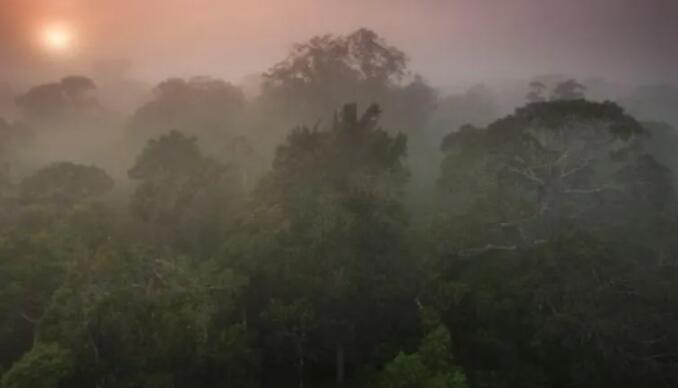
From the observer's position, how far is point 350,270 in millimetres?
24281

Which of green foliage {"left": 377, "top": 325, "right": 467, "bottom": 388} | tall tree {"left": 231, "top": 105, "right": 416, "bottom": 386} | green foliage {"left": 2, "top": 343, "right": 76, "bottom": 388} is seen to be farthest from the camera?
tall tree {"left": 231, "top": 105, "right": 416, "bottom": 386}

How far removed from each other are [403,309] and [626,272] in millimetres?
11524

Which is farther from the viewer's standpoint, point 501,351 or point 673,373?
point 501,351

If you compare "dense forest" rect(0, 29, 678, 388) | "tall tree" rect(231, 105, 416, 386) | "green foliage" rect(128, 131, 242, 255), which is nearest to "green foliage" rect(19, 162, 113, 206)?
"dense forest" rect(0, 29, 678, 388)

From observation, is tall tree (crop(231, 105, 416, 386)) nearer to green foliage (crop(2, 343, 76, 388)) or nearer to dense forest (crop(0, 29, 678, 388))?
dense forest (crop(0, 29, 678, 388))

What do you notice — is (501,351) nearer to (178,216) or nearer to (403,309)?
(403,309)

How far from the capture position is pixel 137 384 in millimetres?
20406

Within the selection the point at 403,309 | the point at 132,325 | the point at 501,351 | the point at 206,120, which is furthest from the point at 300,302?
the point at 206,120

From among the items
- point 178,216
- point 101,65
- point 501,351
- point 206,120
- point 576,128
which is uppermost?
point 101,65

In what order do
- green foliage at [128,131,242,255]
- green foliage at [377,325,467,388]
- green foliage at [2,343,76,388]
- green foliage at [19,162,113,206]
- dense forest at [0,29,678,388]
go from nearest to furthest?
green foliage at [2,343,76,388] < green foliage at [377,325,467,388] < dense forest at [0,29,678,388] < green foliage at [128,131,242,255] < green foliage at [19,162,113,206]

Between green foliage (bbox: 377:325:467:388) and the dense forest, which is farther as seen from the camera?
the dense forest

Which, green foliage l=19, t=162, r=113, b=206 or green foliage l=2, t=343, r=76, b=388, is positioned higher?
green foliage l=19, t=162, r=113, b=206

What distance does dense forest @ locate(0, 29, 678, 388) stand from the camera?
68.1 ft

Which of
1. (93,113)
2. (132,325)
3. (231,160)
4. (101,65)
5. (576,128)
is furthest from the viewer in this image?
(101,65)
